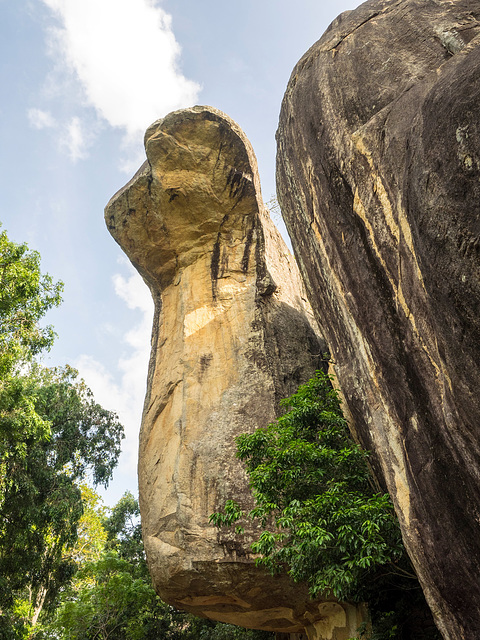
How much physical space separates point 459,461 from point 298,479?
10.4ft

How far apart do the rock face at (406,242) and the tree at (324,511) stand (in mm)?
735

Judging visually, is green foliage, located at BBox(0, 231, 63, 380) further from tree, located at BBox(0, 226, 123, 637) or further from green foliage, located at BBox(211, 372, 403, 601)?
green foliage, located at BBox(211, 372, 403, 601)

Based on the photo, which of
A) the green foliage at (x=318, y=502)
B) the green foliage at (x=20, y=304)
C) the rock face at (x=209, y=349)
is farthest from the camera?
the green foliage at (x=20, y=304)

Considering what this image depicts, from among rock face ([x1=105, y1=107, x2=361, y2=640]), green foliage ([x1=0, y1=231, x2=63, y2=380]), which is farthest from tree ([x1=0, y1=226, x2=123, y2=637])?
rock face ([x1=105, y1=107, x2=361, y2=640])

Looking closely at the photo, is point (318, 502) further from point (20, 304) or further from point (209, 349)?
point (20, 304)

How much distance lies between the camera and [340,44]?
779 cm

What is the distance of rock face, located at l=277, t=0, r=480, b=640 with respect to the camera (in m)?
4.45

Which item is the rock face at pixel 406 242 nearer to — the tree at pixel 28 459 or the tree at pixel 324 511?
the tree at pixel 324 511

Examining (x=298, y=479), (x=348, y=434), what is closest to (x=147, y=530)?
(x=298, y=479)

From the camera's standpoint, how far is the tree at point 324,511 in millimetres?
6617

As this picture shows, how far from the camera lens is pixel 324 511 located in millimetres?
6910

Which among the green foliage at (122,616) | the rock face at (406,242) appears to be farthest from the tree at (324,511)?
the green foliage at (122,616)

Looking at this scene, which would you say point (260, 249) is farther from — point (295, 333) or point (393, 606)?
point (393, 606)

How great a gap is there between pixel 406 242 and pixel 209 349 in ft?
20.8
